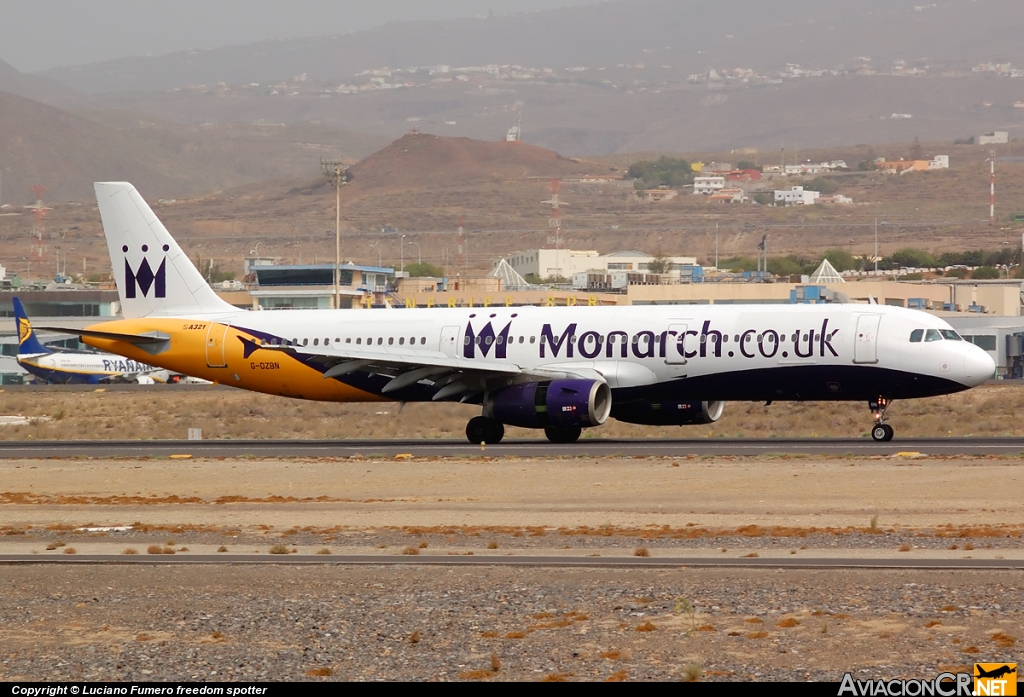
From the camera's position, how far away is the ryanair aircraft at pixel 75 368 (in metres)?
105

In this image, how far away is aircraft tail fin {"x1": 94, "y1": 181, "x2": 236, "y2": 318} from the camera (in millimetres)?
46125

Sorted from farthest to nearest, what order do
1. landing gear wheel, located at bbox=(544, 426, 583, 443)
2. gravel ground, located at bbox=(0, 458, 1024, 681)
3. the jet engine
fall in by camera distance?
the jet engine < landing gear wheel, located at bbox=(544, 426, 583, 443) < gravel ground, located at bbox=(0, 458, 1024, 681)

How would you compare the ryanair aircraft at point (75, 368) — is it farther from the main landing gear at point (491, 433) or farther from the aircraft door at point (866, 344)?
the aircraft door at point (866, 344)

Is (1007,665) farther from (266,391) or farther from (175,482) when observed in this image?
(266,391)

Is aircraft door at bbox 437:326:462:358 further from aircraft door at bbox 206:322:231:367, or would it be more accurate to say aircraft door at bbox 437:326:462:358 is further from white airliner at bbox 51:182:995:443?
aircraft door at bbox 206:322:231:367

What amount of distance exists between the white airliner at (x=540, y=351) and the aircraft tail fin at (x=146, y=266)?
0.04 metres

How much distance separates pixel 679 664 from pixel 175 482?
2041cm

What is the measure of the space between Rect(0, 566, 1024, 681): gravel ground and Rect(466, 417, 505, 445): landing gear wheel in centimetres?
2153

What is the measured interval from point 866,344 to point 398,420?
739 inches

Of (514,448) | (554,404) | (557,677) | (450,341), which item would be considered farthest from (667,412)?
(557,677)

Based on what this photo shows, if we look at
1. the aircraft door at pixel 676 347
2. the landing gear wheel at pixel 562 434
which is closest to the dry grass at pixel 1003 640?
the aircraft door at pixel 676 347

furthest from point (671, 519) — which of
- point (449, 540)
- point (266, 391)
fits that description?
point (266, 391)

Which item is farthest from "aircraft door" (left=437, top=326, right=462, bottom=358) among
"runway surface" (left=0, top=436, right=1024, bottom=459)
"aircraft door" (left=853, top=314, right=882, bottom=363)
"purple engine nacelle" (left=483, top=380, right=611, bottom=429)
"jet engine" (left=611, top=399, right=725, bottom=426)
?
"aircraft door" (left=853, top=314, right=882, bottom=363)

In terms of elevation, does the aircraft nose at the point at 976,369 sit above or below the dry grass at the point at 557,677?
above
